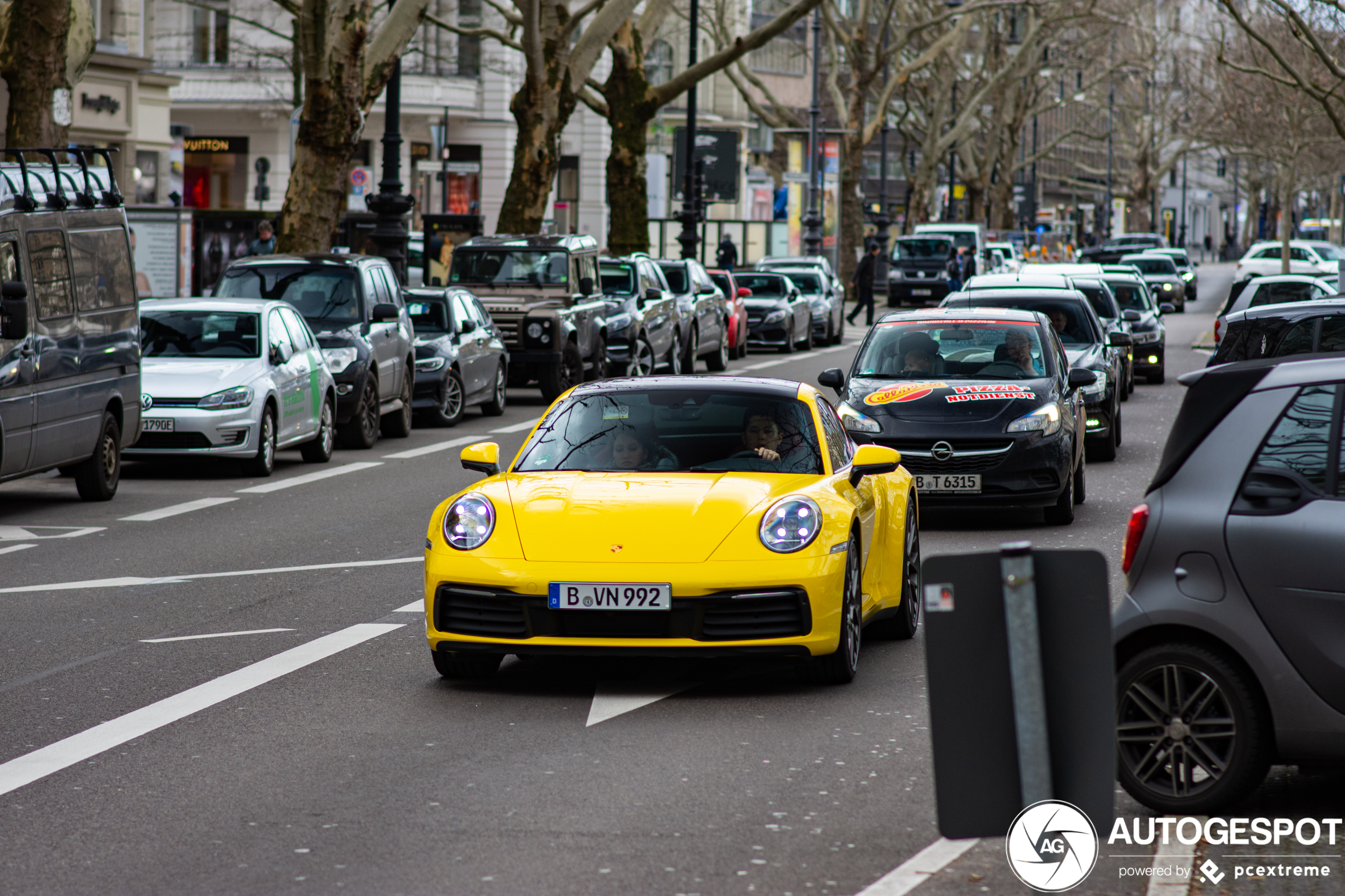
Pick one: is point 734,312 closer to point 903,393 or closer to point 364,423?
point 364,423

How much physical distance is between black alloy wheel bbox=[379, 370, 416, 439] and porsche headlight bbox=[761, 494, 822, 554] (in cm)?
1372

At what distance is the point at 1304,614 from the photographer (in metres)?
5.80

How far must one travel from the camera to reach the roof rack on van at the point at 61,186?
14195 mm

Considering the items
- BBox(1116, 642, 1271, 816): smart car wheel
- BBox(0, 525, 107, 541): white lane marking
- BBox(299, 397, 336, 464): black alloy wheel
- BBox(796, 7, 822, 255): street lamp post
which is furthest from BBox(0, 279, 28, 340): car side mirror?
BBox(796, 7, 822, 255): street lamp post

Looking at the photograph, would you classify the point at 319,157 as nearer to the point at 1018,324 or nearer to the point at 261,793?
the point at 1018,324

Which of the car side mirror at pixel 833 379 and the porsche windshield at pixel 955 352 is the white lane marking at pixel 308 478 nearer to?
the car side mirror at pixel 833 379

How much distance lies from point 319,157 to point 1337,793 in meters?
21.7

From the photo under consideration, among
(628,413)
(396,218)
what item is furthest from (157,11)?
(628,413)

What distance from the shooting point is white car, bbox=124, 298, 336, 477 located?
1705 centimetres

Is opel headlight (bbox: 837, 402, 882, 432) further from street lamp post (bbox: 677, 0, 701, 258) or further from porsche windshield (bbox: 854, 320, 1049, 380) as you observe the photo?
street lamp post (bbox: 677, 0, 701, 258)

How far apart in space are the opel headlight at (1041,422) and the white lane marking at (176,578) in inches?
161

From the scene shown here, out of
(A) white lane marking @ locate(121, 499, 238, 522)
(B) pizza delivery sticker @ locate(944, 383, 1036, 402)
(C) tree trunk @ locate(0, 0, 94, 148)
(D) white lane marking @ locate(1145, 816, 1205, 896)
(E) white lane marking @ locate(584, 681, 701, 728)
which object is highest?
(C) tree trunk @ locate(0, 0, 94, 148)

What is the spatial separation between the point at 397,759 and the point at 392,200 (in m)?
22.7

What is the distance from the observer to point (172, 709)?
7.86m
